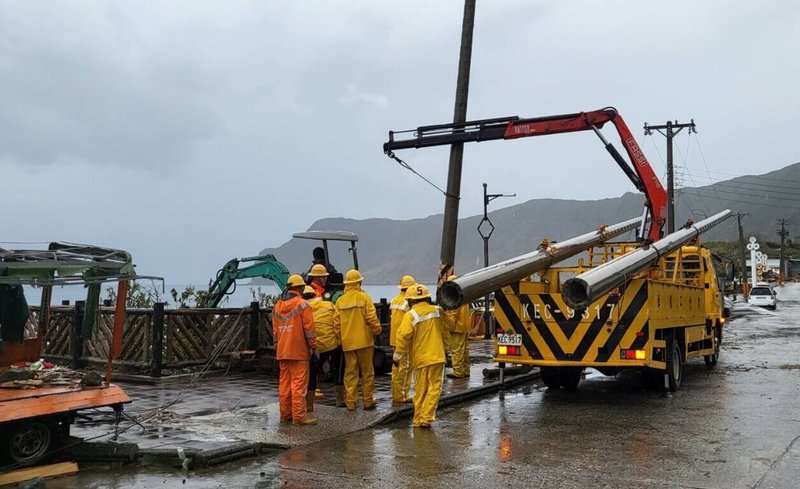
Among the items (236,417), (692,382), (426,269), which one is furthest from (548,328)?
(426,269)

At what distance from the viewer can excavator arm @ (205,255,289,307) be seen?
48.2ft

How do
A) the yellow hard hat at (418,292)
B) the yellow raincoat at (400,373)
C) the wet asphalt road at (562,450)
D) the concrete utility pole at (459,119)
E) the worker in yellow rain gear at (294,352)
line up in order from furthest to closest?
the concrete utility pole at (459,119)
the yellow raincoat at (400,373)
the yellow hard hat at (418,292)
the worker in yellow rain gear at (294,352)
the wet asphalt road at (562,450)

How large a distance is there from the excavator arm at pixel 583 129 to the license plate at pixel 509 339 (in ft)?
15.8

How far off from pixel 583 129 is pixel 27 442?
1185cm

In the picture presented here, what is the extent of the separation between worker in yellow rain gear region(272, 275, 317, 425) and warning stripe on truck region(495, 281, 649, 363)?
12.0 ft

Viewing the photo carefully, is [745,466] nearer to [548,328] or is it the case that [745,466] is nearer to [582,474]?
[582,474]

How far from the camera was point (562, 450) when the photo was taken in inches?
287

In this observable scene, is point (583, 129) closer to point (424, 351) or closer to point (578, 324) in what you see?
point (578, 324)

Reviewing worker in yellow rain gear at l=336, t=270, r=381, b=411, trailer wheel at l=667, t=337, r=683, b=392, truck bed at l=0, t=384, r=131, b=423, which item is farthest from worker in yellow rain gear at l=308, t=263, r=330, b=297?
trailer wheel at l=667, t=337, r=683, b=392

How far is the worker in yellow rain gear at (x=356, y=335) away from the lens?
9.23m

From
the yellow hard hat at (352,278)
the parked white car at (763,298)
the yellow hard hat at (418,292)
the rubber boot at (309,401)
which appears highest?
the parked white car at (763,298)

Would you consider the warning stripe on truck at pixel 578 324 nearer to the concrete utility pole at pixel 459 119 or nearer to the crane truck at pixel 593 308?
the crane truck at pixel 593 308

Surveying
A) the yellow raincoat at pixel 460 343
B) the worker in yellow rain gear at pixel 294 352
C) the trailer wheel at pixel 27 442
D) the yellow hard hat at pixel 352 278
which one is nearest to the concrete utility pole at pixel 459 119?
the yellow raincoat at pixel 460 343

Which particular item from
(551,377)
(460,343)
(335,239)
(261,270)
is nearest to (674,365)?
Result: (551,377)
